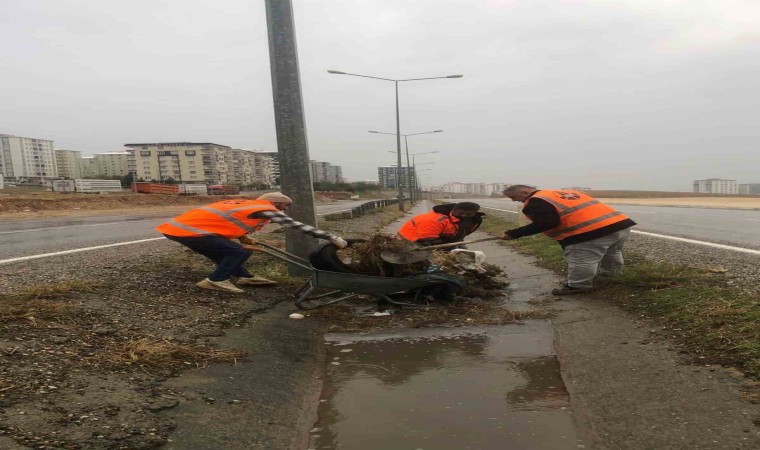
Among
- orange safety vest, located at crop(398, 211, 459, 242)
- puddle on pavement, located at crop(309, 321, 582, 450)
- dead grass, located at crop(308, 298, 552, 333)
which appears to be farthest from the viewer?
orange safety vest, located at crop(398, 211, 459, 242)

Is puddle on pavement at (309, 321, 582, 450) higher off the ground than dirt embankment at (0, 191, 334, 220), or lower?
lower

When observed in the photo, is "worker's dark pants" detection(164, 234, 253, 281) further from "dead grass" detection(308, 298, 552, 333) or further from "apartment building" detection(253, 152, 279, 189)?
"apartment building" detection(253, 152, 279, 189)

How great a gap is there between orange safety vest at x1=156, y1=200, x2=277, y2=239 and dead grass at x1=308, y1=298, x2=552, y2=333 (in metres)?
1.38

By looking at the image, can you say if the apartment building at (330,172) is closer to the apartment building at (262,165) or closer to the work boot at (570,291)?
the apartment building at (262,165)

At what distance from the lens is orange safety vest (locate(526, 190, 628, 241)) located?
6.12 metres

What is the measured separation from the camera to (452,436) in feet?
9.68

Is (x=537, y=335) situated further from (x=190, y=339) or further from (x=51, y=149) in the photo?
(x=51, y=149)

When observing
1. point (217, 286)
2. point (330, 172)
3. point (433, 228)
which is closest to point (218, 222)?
point (217, 286)

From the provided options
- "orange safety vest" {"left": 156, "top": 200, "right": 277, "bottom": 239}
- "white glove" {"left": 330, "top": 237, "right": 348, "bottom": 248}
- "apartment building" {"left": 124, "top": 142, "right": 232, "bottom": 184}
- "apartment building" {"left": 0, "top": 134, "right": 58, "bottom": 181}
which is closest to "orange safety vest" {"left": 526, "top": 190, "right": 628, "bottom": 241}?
"white glove" {"left": 330, "top": 237, "right": 348, "bottom": 248}

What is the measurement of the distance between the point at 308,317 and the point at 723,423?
A: 3.94 m

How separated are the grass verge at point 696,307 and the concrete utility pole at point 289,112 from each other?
428cm

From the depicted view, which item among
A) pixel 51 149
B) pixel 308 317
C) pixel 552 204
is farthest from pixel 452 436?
pixel 51 149

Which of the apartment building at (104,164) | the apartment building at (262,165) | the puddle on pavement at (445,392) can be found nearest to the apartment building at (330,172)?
the apartment building at (262,165)

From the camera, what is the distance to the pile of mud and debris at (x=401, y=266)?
5.99m
